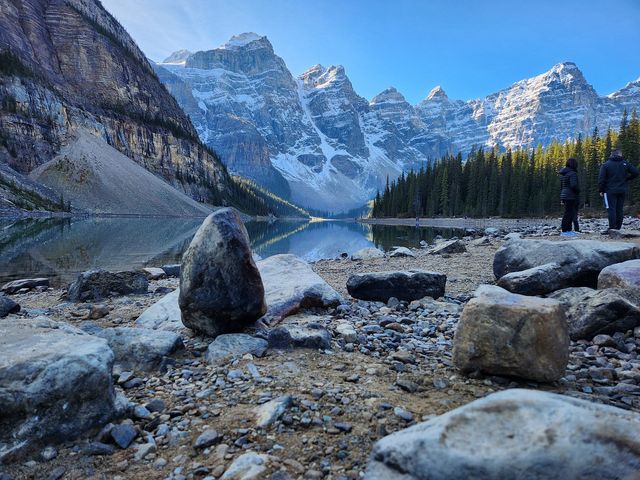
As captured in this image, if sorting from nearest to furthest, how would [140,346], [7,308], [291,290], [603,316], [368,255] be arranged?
[140,346], [603,316], [291,290], [7,308], [368,255]

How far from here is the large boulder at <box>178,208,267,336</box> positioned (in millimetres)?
5719

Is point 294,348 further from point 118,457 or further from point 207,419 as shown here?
point 118,457

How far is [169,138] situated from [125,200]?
198 feet

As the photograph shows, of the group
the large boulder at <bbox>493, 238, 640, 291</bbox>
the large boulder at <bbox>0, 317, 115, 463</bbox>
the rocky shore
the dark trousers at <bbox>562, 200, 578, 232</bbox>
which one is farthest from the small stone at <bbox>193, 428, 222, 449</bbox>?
the dark trousers at <bbox>562, 200, 578, 232</bbox>

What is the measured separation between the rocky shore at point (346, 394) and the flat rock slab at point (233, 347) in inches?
1.1

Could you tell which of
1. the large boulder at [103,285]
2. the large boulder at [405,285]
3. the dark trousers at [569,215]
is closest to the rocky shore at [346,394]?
the large boulder at [405,285]

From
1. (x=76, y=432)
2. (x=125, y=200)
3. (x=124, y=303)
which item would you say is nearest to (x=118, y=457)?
(x=76, y=432)

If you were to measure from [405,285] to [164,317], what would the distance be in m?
5.00

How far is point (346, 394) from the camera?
3.69m

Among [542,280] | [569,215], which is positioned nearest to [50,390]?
[542,280]

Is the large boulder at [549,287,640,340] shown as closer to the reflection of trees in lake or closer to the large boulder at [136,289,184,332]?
the large boulder at [136,289,184,332]

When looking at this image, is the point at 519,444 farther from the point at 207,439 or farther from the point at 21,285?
the point at 21,285

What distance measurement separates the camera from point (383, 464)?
218cm

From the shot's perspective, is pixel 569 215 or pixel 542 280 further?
pixel 569 215
